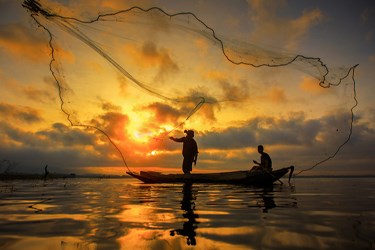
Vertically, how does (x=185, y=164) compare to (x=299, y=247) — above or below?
above

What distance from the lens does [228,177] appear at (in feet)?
71.0

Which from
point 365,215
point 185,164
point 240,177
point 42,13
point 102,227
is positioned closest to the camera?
point 102,227

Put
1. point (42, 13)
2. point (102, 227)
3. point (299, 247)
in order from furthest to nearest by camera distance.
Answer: point (42, 13)
point (102, 227)
point (299, 247)

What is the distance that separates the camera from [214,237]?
15.5ft

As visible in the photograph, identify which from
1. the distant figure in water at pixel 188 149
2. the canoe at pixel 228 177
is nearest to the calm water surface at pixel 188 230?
the canoe at pixel 228 177

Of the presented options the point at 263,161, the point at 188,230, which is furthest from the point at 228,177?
the point at 188,230

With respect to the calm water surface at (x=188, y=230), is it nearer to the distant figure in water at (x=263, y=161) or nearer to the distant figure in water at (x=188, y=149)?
the distant figure in water at (x=263, y=161)

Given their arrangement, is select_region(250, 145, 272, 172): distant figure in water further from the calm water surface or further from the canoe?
the calm water surface

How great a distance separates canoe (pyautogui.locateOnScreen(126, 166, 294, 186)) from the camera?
20.5 metres

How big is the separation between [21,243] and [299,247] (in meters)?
3.79

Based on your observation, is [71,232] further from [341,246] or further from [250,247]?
[341,246]

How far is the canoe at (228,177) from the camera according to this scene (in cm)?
2052

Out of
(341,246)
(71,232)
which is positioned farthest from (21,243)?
(341,246)

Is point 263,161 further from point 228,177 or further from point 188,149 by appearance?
point 188,149
